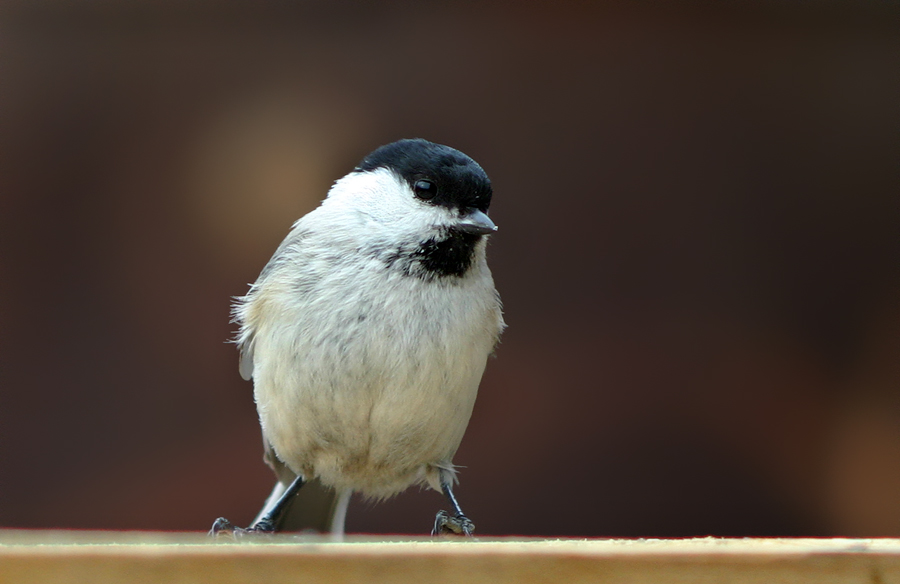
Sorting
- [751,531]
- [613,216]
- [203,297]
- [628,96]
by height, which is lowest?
[751,531]

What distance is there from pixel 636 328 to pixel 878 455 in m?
0.57

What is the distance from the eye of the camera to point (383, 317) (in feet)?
3.29

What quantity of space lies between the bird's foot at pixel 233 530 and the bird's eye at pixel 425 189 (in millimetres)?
449

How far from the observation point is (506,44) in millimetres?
1777

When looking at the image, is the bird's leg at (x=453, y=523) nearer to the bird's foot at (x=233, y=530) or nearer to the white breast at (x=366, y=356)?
the white breast at (x=366, y=356)

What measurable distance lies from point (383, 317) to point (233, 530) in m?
0.35

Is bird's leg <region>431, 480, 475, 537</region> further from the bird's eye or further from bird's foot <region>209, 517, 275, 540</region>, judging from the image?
the bird's eye

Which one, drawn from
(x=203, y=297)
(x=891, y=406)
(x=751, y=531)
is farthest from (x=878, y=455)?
(x=203, y=297)

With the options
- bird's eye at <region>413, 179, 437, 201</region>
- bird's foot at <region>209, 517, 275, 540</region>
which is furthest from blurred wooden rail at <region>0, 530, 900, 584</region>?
bird's eye at <region>413, 179, 437, 201</region>

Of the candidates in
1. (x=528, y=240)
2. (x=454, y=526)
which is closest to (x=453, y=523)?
(x=454, y=526)

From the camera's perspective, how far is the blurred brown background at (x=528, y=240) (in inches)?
68.2

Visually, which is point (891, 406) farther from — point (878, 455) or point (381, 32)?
point (381, 32)

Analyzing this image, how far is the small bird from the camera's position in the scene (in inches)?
39.9

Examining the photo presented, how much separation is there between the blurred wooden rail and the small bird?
1.53ft
